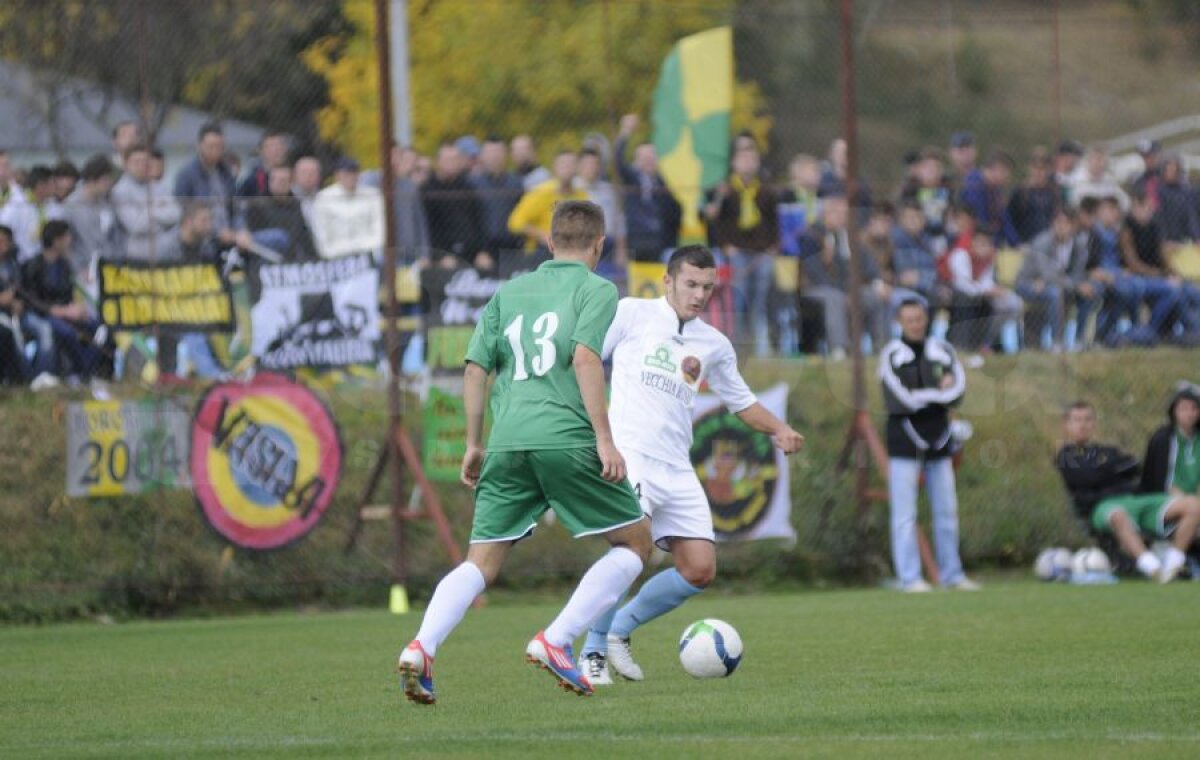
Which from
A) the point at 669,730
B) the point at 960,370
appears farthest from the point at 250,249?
the point at 669,730

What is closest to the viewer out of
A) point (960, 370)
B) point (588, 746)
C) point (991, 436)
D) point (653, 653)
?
point (588, 746)

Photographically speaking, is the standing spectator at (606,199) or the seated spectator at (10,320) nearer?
the seated spectator at (10,320)

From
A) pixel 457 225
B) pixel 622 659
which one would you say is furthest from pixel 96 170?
pixel 622 659

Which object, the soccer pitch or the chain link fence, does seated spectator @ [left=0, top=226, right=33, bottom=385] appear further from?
the soccer pitch

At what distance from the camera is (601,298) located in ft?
25.9

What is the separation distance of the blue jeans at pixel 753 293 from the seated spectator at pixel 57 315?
536 centimetres

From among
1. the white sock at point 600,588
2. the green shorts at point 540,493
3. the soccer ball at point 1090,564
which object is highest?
the green shorts at point 540,493

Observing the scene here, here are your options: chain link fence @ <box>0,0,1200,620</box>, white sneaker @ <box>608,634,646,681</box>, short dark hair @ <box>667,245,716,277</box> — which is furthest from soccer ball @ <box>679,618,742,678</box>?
chain link fence @ <box>0,0,1200,620</box>

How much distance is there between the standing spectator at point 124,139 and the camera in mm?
15312

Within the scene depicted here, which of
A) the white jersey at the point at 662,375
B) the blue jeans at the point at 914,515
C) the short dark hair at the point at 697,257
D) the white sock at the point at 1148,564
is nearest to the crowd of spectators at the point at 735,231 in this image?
the blue jeans at the point at 914,515

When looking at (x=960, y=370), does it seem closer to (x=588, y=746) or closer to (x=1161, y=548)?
(x=1161, y=548)

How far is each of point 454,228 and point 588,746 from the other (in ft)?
32.1

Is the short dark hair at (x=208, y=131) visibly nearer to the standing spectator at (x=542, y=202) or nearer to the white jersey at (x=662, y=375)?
the standing spectator at (x=542, y=202)

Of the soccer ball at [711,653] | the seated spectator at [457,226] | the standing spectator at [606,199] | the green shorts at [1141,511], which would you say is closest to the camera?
the soccer ball at [711,653]
